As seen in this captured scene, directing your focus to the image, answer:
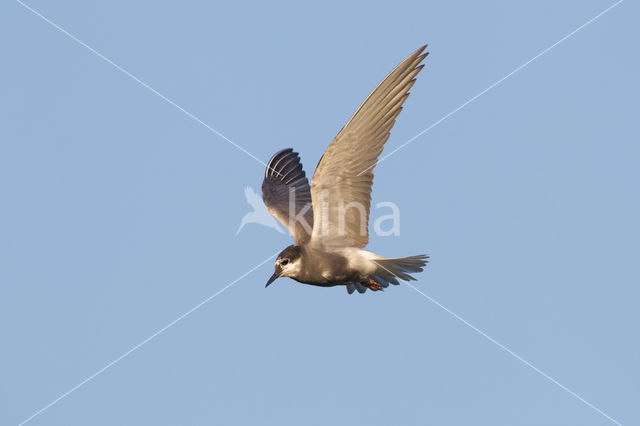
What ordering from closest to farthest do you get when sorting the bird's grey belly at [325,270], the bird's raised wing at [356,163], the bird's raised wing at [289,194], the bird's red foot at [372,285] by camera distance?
the bird's raised wing at [356,163]
the bird's grey belly at [325,270]
the bird's red foot at [372,285]
the bird's raised wing at [289,194]

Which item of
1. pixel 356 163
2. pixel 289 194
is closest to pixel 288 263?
pixel 356 163

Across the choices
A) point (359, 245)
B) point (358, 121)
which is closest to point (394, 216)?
point (359, 245)

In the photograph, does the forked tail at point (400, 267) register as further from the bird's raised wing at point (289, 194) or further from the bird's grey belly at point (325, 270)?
the bird's raised wing at point (289, 194)

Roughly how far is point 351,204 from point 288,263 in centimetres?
116

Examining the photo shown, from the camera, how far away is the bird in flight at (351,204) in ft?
39.4

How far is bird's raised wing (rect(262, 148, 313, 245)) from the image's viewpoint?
44.7ft

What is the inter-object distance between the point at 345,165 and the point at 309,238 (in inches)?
50.8

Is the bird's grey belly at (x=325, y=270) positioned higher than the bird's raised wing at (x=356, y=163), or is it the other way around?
the bird's raised wing at (x=356, y=163)

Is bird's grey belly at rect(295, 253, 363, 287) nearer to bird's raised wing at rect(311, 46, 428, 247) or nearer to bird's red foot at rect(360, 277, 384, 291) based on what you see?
bird's raised wing at rect(311, 46, 428, 247)

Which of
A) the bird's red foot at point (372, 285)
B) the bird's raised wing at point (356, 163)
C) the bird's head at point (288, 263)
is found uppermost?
the bird's raised wing at point (356, 163)

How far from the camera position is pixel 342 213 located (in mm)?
12430

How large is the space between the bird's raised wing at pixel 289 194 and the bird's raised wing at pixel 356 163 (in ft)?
2.01

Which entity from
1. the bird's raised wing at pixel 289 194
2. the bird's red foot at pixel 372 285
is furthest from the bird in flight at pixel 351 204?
the bird's raised wing at pixel 289 194

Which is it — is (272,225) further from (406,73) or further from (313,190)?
(406,73)
